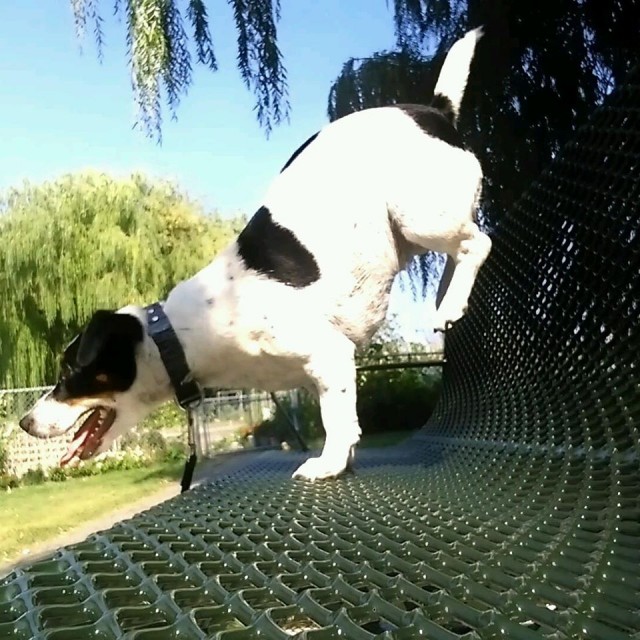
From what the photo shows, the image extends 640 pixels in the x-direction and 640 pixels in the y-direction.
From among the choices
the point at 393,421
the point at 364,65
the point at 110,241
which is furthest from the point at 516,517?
the point at 110,241

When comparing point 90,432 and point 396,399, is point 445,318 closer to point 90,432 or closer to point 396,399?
point 90,432

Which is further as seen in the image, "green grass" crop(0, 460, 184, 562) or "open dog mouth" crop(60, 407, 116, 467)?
"green grass" crop(0, 460, 184, 562)

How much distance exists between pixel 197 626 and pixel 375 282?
1.52 meters

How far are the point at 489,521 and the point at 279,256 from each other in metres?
1.10

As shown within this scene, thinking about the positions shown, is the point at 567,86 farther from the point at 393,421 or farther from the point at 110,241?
the point at 110,241

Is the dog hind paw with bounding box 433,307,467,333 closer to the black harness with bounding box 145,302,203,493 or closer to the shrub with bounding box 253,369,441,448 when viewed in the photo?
the black harness with bounding box 145,302,203,493

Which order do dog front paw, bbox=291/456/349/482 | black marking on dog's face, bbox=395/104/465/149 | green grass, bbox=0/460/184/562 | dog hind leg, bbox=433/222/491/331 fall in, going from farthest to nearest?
1. green grass, bbox=0/460/184/562
2. black marking on dog's face, bbox=395/104/465/149
3. dog hind leg, bbox=433/222/491/331
4. dog front paw, bbox=291/456/349/482

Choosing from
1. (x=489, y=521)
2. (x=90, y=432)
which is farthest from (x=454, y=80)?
(x=489, y=521)

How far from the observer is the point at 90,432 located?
1.98 m

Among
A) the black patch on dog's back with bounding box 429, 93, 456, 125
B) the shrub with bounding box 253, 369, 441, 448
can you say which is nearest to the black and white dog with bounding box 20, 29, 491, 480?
the black patch on dog's back with bounding box 429, 93, 456, 125

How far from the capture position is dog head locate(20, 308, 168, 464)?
1.89 meters

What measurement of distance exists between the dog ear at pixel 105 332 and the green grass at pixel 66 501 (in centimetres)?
216

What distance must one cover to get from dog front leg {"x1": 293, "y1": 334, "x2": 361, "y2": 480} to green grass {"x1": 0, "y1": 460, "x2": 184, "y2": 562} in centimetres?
240

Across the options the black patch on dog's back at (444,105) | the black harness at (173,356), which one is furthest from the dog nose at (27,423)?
the black patch on dog's back at (444,105)
